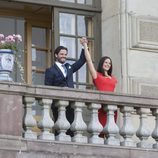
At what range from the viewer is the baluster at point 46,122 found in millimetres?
15016

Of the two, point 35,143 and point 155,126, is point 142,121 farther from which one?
point 35,143

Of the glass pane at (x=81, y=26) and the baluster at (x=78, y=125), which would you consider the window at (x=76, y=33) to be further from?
the baluster at (x=78, y=125)

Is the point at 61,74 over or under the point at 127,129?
over

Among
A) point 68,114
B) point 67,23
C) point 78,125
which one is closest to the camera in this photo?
point 78,125

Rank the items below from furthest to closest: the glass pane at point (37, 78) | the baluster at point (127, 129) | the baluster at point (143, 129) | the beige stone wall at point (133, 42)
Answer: the glass pane at point (37, 78), the beige stone wall at point (133, 42), the baluster at point (143, 129), the baluster at point (127, 129)

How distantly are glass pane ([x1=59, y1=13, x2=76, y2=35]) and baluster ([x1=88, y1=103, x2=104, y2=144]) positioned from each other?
327 centimetres

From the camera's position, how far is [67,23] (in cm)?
1859

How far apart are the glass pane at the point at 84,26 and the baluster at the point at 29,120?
3.87 meters

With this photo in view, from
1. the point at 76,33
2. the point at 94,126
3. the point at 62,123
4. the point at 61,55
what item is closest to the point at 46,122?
the point at 62,123

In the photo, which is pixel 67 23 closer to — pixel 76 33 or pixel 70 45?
pixel 76 33

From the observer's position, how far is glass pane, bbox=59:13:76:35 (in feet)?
60.8

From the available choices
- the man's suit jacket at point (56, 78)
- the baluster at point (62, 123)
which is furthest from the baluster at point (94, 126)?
the man's suit jacket at point (56, 78)

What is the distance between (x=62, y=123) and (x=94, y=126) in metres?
0.54

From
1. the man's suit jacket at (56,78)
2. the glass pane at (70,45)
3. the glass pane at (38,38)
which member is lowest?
the man's suit jacket at (56,78)
